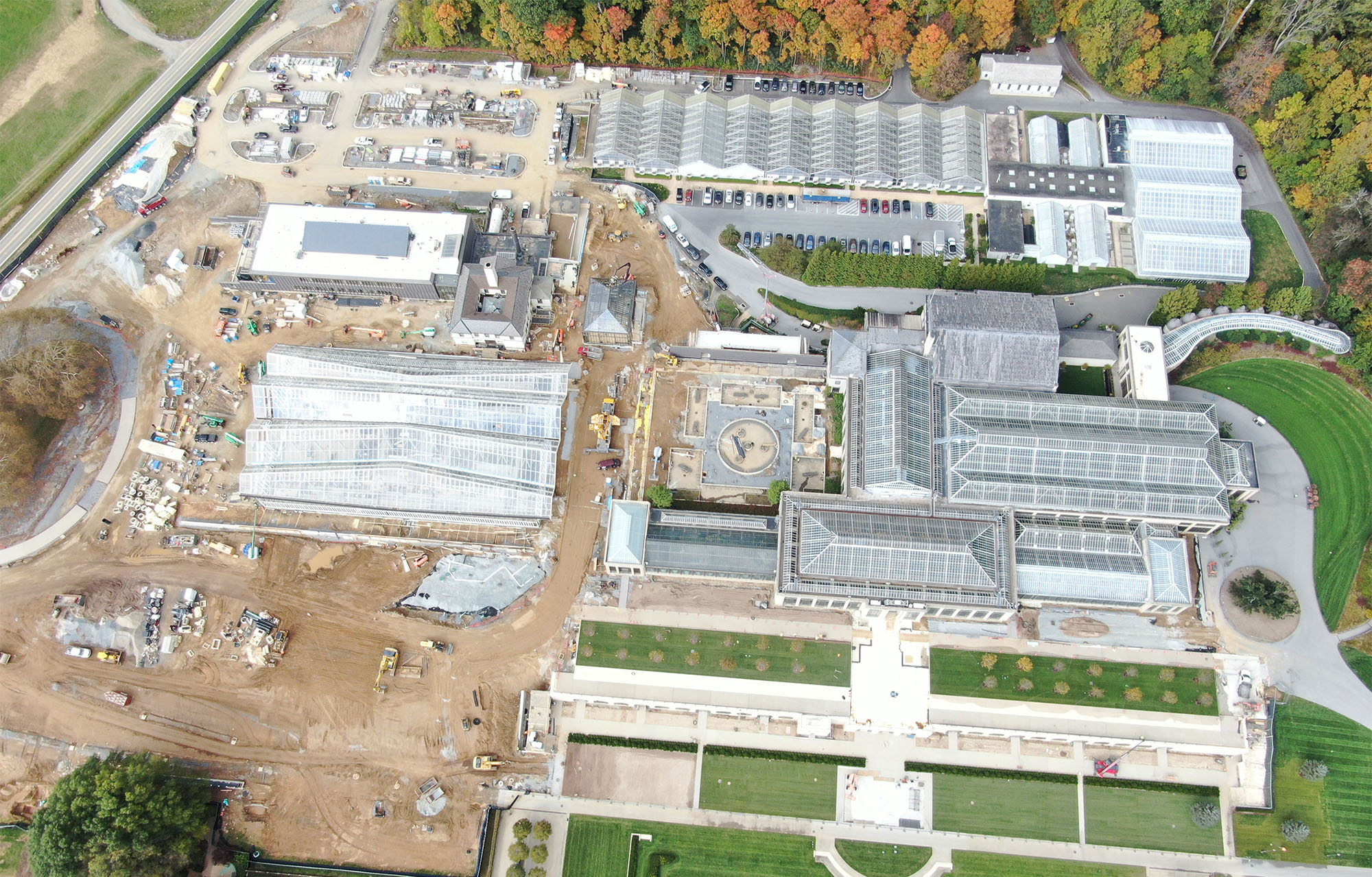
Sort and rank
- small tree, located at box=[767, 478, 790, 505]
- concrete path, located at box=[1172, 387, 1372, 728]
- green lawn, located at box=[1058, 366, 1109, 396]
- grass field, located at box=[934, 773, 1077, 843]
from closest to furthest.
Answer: grass field, located at box=[934, 773, 1077, 843], concrete path, located at box=[1172, 387, 1372, 728], small tree, located at box=[767, 478, 790, 505], green lawn, located at box=[1058, 366, 1109, 396]

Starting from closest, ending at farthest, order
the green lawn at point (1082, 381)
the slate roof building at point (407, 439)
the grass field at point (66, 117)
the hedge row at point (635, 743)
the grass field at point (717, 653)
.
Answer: the hedge row at point (635, 743) < the grass field at point (717, 653) < the slate roof building at point (407, 439) < the green lawn at point (1082, 381) < the grass field at point (66, 117)

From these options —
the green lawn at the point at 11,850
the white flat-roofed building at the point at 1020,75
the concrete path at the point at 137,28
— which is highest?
the concrete path at the point at 137,28

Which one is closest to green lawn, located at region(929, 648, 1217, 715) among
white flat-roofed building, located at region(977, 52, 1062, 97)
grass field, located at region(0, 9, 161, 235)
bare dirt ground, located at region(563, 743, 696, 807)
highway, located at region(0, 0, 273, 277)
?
bare dirt ground, located at region(563, 743, 696, 807)

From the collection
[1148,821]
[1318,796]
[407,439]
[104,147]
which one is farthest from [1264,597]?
[104,147]

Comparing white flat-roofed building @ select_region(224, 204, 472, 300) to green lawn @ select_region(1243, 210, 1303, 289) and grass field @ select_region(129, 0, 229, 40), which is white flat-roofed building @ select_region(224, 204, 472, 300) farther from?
green lawn @ select_region(1243, 210, 1303, 289)

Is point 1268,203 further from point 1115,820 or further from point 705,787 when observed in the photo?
point 705,787

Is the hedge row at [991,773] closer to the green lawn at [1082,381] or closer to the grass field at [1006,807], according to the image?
the grass field at [1006,807]

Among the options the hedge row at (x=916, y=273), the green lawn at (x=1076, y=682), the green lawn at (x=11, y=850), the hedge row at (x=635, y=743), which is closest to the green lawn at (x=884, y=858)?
the green lawn at (x=1076, y=682)
